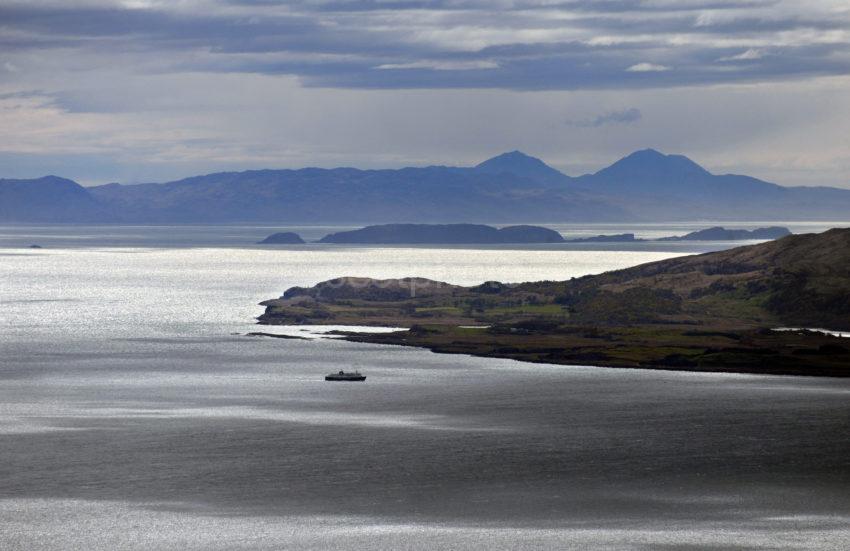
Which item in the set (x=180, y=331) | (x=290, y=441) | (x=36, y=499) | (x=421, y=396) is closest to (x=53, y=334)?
(x=180, y=331)

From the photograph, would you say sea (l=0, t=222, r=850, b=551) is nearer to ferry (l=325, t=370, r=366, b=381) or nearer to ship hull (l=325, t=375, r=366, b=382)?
ship hull (l=325, t=375, r=366, b=382)

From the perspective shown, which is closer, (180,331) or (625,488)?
(625,488)

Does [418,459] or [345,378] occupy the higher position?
[345,378]

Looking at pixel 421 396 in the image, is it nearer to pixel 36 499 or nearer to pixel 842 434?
pixel 842 434

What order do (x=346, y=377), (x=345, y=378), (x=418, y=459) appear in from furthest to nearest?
(x=345, y=378), (x=346, y=377), (x=418, y=459)

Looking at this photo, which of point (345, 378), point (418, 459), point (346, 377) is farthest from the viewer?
point (345, 378)

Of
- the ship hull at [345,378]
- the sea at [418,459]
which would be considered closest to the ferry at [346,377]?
the ship hull at [345,378]

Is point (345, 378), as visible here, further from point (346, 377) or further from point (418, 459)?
point (418, 459)

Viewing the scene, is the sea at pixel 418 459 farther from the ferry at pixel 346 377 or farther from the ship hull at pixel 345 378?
the ferry at pixel 346 377

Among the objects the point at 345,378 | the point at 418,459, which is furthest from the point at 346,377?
the point at 418,459
